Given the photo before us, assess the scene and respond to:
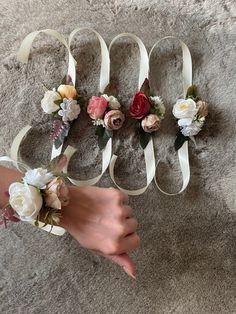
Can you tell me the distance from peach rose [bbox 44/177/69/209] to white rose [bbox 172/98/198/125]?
331 mm

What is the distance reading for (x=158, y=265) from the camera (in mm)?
1007

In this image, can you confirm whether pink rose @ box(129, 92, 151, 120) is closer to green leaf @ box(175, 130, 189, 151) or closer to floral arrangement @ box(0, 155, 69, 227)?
green leaf @ box(175, 130, 189, 151)

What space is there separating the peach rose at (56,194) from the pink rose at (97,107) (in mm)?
210

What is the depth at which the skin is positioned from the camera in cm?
86

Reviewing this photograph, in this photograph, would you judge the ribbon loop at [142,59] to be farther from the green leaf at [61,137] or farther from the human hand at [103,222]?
the human hand at [103,222]

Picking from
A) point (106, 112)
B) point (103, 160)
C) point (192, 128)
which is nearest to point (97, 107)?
point (106, 112)

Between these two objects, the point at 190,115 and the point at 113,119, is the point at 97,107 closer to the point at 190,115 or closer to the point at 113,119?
the point at 113,119

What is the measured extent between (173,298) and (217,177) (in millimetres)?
302

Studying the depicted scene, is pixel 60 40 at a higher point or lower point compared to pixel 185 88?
higher

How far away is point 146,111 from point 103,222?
0.29 meters

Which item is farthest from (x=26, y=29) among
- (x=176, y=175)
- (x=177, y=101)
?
(x=176, y=175)

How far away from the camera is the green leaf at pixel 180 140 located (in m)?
1.03

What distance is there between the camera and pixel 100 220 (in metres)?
0.87

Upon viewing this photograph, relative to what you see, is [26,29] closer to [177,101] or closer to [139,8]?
[139,8]
